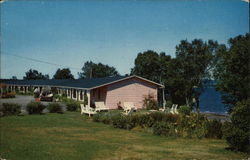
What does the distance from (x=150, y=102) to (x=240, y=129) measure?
21743mm

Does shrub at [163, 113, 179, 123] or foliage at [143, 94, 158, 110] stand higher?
foliage at [143, 94, 158, 110]

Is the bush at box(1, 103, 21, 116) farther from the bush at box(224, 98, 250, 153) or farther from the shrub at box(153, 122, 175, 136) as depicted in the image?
the bush at box(224, 98, 250, 153)

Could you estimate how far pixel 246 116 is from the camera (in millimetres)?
9555

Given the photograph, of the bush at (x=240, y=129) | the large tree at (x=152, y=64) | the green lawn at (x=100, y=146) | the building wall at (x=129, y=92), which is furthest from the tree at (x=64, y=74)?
the bush at (x=240, y=129)

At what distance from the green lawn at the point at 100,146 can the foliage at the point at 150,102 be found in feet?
54.1

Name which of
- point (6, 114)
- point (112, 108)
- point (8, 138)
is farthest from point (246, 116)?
point (112, 108)

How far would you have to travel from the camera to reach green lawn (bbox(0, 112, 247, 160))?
919cm

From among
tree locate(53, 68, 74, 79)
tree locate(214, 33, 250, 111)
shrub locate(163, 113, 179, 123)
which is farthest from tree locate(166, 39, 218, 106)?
tree locate(53, 68, 74, 79)

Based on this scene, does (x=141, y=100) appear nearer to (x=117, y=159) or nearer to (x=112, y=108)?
(x=112, y=108)

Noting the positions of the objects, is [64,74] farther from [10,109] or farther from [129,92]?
[10,109]

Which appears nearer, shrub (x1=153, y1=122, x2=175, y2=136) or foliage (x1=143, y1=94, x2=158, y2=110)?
shrub (x1=153, y1=122, x2=175, y2=136)

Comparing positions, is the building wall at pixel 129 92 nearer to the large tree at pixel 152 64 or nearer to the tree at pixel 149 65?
the large tree at pixel 152 64

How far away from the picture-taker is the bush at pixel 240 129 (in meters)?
9.52

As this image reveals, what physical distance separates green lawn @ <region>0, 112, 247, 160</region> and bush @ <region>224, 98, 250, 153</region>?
332 millimetres
